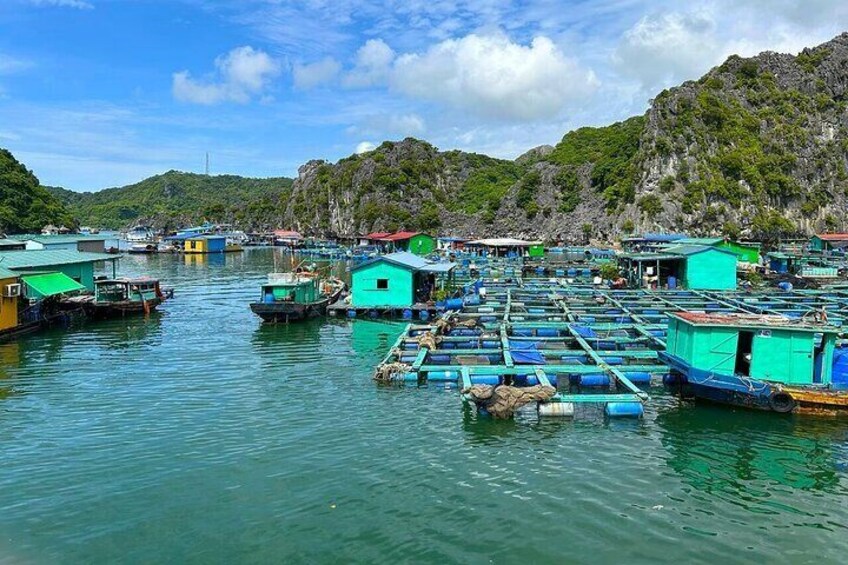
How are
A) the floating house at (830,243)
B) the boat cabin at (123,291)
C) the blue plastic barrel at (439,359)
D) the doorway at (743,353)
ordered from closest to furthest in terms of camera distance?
the doorway at (743,353) < the blue plastic barrel at (439,359) < the boat cabin at (123,291) < the floating house at (830,243)

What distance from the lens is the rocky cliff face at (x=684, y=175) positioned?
326 feet

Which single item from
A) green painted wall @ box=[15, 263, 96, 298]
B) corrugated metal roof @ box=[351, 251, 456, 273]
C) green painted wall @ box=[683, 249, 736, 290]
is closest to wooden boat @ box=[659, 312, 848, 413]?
corrugated metal roof @ box=[351, 251, 456, 273]

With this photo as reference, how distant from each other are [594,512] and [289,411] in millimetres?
10774

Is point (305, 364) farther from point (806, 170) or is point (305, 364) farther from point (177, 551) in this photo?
point (806, 170)

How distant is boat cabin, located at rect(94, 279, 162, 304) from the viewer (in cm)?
4075

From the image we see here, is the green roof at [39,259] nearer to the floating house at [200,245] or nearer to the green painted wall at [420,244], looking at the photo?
the green painted wall at [420,244]

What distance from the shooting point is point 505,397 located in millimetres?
18844

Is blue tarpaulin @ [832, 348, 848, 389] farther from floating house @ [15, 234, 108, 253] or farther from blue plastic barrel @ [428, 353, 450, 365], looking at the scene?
floating house @ [15, 234, 108, 253]

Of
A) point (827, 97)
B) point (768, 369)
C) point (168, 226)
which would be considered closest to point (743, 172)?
point (827, 97)

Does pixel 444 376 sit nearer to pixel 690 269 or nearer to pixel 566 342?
pixel 566 342

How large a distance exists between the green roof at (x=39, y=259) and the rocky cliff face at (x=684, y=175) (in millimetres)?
80538

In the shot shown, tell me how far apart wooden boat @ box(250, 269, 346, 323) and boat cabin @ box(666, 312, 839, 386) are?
80.0ft

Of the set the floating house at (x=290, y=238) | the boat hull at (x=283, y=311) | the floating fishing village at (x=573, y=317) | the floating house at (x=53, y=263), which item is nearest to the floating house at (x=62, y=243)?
the floating fishing village at (x=573, y=317)

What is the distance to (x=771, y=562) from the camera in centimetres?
1161
